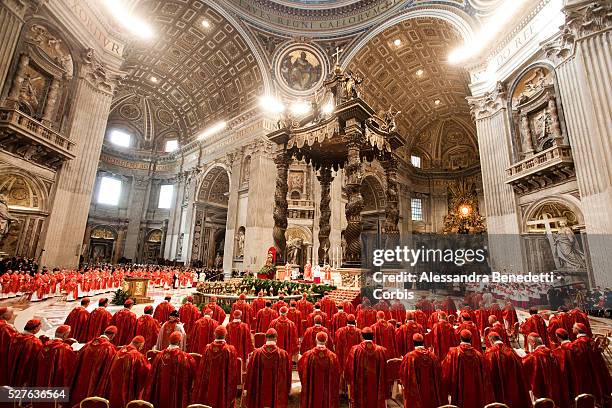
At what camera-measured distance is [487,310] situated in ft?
19.1

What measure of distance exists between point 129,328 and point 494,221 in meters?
12.9

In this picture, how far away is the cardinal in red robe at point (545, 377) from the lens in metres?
2.80

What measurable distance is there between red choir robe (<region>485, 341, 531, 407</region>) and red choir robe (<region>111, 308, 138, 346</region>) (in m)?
A: 4.67

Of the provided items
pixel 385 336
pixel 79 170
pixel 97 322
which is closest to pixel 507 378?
pixel 385 336

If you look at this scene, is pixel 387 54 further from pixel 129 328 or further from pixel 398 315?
pixel 129 328

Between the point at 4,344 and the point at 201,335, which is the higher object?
the point at 4,344

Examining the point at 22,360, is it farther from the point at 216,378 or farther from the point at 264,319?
the point at 264,319

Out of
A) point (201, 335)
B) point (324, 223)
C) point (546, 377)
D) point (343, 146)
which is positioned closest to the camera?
point (546, 377)

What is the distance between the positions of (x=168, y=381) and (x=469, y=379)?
2839 mm

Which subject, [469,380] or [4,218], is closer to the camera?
[469,380]

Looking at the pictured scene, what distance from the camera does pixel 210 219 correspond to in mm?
21688

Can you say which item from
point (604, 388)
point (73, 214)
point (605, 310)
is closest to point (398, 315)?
point (604, 388)

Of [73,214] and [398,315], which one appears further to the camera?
[73,214]

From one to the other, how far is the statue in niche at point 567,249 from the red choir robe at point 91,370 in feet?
40.0
